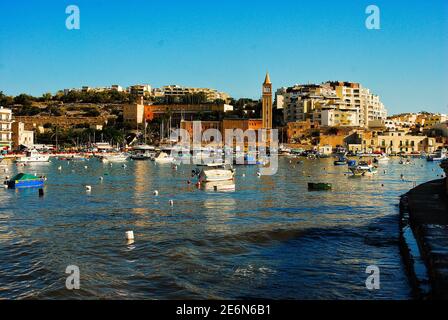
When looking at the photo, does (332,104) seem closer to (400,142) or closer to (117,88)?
(400,142)

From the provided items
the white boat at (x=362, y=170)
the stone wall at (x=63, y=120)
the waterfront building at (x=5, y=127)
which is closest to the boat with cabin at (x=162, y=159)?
the waterfront building at (x=5, y=127)

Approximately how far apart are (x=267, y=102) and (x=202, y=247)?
93279mm

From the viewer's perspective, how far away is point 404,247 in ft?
46.3

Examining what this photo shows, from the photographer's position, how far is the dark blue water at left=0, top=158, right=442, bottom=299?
38.5 feet

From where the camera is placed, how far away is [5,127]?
80438 mm

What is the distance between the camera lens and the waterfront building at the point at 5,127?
260ft

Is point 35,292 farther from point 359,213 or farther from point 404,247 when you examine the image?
point 359,213

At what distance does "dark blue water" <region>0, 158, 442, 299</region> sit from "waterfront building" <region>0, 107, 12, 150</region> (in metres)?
55.6

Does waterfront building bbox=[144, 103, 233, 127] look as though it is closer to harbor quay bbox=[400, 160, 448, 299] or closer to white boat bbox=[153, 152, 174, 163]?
white boat bbox=[153, 152, 174, 163]

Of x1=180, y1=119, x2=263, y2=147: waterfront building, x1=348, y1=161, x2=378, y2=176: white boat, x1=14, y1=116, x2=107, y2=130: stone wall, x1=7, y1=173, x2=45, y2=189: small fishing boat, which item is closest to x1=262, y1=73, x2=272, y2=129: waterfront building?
x1=180, y1=119, x2=263, y2=147: waterfront building

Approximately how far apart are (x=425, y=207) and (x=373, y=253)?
462 centimetres

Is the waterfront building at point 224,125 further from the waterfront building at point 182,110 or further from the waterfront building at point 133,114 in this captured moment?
the waterfront building at point 133,114

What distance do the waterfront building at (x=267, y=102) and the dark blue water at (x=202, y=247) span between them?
7861 centimetres

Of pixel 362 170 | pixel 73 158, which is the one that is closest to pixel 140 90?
pixel 73 158
